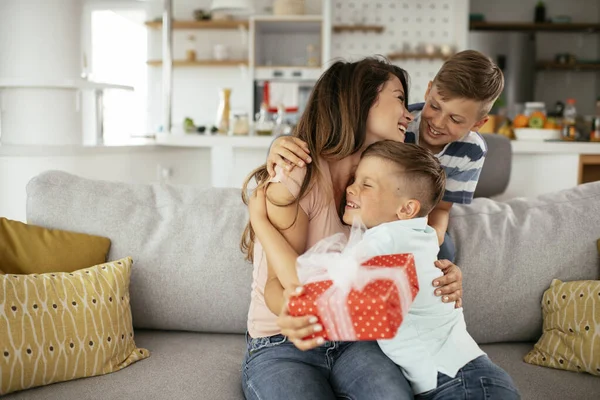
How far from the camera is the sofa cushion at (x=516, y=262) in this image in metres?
1.64

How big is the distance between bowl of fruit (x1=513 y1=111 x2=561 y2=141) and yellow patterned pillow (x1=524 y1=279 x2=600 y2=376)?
8.32 feet

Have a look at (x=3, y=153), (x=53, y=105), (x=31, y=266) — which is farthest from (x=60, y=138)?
(x=31, y=266)

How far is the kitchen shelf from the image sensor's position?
7.33 meters

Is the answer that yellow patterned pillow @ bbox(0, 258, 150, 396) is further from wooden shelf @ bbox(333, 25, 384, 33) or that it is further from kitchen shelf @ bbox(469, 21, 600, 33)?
kitchen shelf @ bbox(469, 21, 600, 33)

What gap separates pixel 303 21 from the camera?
6.84 m

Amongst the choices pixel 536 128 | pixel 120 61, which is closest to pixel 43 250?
pixel 536 128

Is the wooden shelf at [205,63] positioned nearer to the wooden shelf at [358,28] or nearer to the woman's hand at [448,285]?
the wooden shelf at [358,28]

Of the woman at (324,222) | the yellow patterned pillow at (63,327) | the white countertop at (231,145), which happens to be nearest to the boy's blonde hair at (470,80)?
the woman at (324,222)

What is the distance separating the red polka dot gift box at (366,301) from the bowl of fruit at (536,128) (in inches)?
126

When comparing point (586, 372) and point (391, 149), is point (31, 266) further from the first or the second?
point (586, 372)

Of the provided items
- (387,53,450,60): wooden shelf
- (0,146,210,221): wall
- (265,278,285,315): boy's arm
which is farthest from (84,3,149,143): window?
(265,278,285,315): boy's arm

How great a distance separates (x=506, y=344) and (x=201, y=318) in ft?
2.76

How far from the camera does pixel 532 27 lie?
7426 mm

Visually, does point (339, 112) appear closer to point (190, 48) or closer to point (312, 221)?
point (312, 221)
